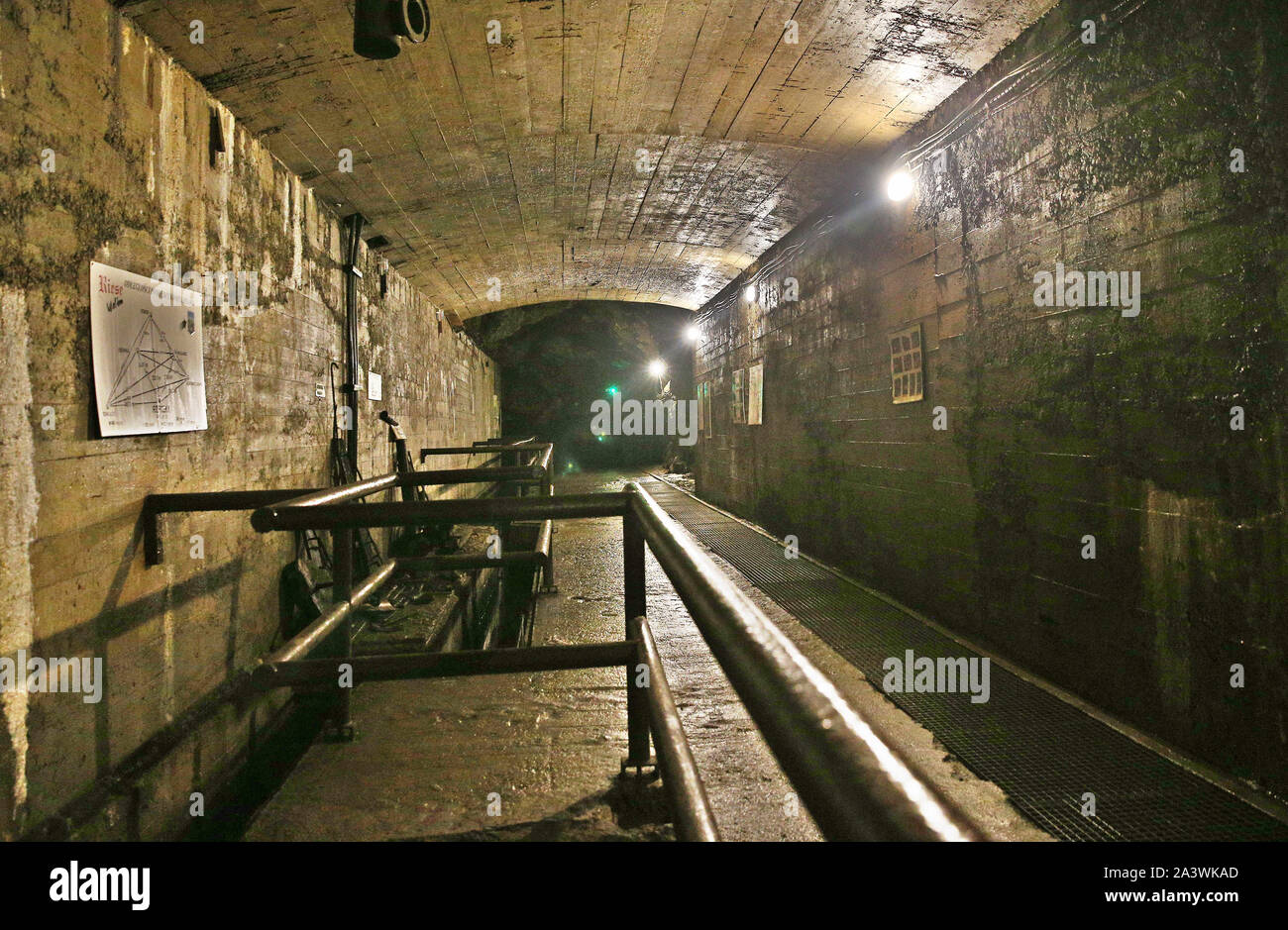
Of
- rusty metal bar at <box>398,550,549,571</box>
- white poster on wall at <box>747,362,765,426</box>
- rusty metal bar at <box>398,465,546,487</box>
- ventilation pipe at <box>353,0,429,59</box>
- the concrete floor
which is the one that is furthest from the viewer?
white poster on wall at <box>747,362,765,426</box>

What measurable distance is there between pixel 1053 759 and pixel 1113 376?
1465 millimetres

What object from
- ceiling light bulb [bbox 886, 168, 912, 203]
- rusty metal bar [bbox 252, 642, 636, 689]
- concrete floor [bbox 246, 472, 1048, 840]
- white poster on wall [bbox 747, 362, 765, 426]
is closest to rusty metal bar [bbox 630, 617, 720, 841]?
rusty metal bar [bbox 252, 642, 636, 689]

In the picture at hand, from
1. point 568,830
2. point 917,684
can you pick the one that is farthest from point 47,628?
point 917,684

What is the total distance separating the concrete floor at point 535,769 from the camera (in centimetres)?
190

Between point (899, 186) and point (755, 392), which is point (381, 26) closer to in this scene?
point (899, 186)

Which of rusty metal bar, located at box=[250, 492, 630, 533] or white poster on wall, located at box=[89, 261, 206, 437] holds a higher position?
white poster on wall, located at box=[89, 261, 206, 437]

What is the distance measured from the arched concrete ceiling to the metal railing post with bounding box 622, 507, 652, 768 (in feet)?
7.59

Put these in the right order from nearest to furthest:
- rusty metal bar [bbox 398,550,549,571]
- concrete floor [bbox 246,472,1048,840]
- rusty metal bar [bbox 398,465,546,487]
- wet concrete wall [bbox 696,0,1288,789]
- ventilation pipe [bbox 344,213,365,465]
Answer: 1. concrete floor [bbox 246,472,1048,840]
2. wet concrete wall [bbox 696,0,1288,789]
3. rusty metal bar [bbox 398,465,546,487]
4. rusty metal bar [bbox 398,550,549,571]
5. ventilation pipe [bbox 344,213,365,465]

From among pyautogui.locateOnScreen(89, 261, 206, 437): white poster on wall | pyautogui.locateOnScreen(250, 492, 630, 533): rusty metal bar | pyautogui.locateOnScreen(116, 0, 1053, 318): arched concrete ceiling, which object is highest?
pyautogui.locateOnScreen(116, 0, 1053, 318): arched concrete ceiling

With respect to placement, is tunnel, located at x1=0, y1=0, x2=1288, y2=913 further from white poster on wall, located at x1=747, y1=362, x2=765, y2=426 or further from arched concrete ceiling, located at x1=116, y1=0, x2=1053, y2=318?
white poster on wall, located at x1=747, y1=362, x2=765, y2=426

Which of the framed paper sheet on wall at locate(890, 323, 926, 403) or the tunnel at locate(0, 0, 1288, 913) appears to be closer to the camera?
the tunnel at locate(0, 0, 1288, 913)

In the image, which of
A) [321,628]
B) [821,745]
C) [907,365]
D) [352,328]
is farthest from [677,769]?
[352,328]

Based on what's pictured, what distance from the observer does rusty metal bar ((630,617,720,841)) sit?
1081 millimetres

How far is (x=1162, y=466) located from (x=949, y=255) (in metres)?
1.74
